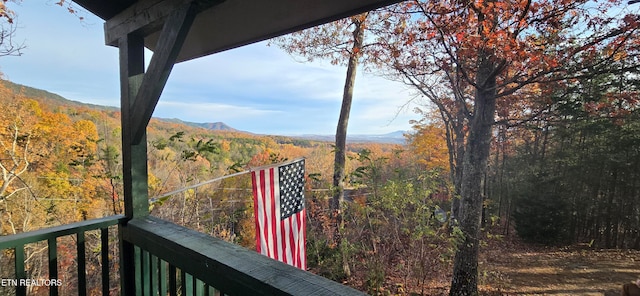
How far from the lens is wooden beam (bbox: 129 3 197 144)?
1.22 meters

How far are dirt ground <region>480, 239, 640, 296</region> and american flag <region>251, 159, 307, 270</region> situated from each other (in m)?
3.70

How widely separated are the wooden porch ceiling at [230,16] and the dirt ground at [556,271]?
535 cm

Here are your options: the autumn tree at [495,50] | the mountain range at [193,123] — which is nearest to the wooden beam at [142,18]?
the autumn tree at [495,50]

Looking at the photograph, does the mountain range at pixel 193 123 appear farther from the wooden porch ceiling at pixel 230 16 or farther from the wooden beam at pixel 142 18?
the wooden beam at pixel 142 18

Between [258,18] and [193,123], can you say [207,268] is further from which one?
[193,123]

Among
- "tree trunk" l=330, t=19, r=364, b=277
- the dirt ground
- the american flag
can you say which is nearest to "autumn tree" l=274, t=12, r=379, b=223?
"tree trunk" l=330, t=19, r=364, b=277

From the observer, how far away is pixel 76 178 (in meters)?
6.20

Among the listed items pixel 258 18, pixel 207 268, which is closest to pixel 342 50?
pixel 258 18

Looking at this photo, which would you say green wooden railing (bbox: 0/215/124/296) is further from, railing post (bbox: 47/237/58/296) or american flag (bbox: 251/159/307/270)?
american flag (bbox: 251/159/307/270)

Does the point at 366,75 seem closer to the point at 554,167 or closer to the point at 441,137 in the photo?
the point at 441,137

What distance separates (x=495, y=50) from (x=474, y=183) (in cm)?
217

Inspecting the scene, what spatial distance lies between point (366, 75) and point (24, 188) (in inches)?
320

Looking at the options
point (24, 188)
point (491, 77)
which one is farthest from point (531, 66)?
point (24, 188)

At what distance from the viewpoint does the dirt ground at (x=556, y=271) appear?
5.27 m
